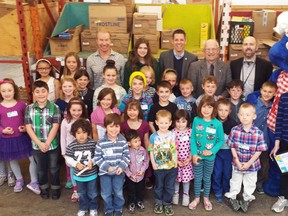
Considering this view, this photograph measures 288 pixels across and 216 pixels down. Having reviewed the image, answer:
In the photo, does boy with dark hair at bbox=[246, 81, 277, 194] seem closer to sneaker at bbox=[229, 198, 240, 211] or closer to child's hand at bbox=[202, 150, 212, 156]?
sneaker at bbox=[229, 198, 240, 211]

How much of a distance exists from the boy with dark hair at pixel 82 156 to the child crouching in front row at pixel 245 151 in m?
1.30

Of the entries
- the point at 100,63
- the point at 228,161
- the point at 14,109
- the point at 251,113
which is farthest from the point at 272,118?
the point at 14,109

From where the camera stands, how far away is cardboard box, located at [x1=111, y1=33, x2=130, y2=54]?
4.63 metres

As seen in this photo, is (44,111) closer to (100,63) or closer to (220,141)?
(100,63)

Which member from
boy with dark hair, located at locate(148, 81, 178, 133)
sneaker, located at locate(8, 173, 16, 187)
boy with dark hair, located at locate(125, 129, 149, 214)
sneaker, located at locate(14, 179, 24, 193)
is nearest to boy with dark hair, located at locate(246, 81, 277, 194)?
boy with dark hair, located at locate(148, 81, 178, 133)

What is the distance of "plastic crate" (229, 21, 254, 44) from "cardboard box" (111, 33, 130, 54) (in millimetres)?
1614

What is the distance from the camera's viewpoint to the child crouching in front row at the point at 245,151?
295cm

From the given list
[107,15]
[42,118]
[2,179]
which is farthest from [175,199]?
[107,15]

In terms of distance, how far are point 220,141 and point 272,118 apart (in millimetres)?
619

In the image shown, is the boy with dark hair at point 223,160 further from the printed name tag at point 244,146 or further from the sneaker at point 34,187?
the sneaker at point 34,187

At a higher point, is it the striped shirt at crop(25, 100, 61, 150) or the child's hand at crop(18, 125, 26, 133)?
the striped shirt at crop(25, 100, 61, 150)

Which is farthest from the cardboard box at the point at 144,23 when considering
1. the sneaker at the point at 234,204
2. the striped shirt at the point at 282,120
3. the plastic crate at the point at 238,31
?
the sneaker at the point at 234,204

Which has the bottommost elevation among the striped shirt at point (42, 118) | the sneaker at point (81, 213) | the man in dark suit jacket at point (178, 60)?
the sneaker at point (81, 213)

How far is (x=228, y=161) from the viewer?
3.18 m
